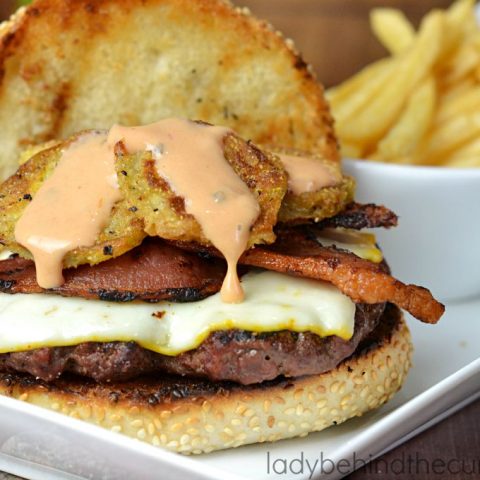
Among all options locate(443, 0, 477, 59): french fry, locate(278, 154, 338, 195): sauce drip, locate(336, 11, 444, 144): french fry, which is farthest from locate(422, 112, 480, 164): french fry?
locate(278, 154, 338, 195): sauce drip

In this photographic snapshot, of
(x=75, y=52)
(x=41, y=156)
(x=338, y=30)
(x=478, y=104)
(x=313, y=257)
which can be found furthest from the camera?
(x=338, y=30)

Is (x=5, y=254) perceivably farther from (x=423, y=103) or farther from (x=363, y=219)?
(x=423, y=103)

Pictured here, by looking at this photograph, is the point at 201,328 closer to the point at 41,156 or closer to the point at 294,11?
the point at 41,156

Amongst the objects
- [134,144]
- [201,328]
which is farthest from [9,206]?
[201,328]

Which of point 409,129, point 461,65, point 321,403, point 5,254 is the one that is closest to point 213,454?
point 321,403

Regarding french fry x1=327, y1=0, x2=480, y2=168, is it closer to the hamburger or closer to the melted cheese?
the hamburger

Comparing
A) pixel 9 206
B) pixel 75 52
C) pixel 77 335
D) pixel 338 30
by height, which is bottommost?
pixel 338 30

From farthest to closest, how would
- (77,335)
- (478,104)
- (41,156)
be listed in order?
(478,104), (41,156), (77,335)

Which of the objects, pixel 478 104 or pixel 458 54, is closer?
pixel 478 104
